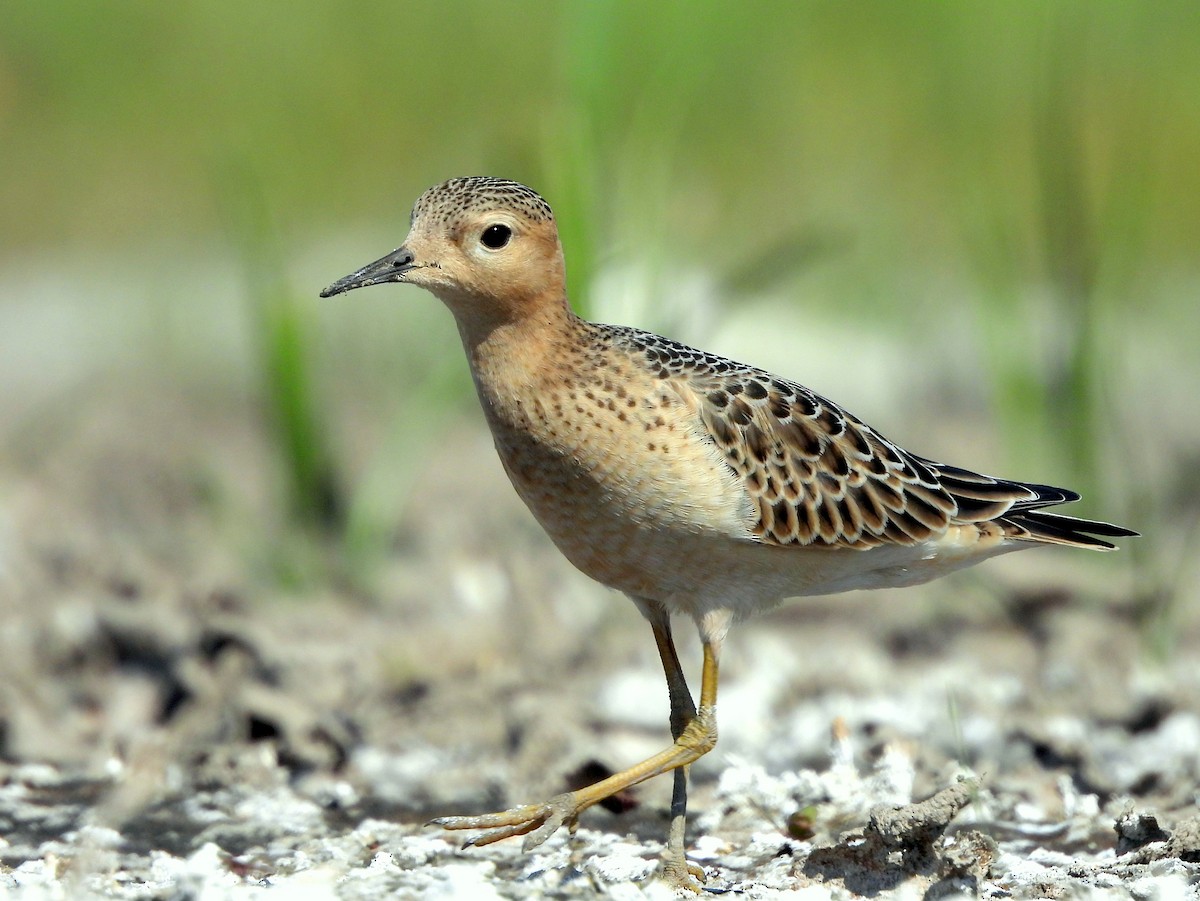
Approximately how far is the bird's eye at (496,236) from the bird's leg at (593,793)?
156cm

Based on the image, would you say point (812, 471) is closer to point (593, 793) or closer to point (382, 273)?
point (593, 793)

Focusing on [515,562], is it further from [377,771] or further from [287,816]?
[287,816]

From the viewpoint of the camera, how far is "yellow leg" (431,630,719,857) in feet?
17.6

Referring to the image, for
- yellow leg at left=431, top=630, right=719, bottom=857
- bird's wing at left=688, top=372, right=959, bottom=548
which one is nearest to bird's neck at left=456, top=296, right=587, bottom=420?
bird's wing at left=688, top=372, right=959, bottom=548

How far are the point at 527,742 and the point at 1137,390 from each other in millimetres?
6464

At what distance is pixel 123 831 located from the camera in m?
5.82

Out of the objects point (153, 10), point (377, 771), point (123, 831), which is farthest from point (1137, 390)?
point (153, 10)

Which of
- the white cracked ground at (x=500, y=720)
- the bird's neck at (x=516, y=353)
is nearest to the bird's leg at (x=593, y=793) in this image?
the white cracked ground at (x=500, y=720)

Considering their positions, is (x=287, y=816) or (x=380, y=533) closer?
(x=287, y=816)

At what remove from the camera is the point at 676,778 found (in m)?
5.57

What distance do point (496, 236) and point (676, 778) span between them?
6.44 feet

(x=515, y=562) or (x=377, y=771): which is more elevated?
(x=515, y=562)

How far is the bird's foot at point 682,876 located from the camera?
5.10m

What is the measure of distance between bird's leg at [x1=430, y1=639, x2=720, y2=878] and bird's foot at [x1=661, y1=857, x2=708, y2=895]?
14.8 inches
